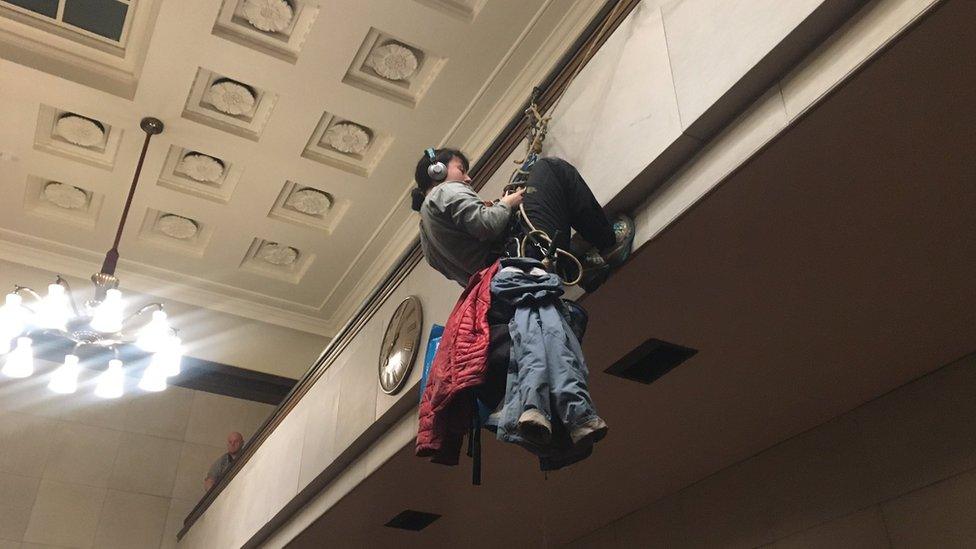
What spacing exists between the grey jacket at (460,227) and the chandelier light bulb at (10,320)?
411 cm

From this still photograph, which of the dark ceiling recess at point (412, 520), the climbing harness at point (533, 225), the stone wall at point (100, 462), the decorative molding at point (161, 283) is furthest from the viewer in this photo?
the decorative molding at point (161, 283)

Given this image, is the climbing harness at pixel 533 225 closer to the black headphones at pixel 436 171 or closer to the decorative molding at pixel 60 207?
the black headphones at pixel 436 171

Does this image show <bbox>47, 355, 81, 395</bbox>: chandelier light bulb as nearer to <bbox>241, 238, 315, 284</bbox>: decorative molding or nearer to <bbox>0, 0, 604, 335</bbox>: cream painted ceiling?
<bbox>0, 0, 604, 335</bbox>: cream painted ceiling

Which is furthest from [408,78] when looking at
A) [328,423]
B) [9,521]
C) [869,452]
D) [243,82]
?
[9,521]

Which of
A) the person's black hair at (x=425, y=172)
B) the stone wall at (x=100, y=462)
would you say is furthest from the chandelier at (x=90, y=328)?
the person's black hair at (x=425, y=172)

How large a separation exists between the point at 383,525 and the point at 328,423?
75 centimetres

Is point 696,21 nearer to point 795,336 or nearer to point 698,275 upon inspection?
point 698,275

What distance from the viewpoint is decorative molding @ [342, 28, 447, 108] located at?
20.2 feet

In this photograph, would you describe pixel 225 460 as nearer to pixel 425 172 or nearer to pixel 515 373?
pixel 425 172

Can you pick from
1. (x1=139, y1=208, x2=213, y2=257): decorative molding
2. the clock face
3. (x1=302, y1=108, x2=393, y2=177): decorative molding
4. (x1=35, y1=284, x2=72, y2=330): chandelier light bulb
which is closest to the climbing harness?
the clock face

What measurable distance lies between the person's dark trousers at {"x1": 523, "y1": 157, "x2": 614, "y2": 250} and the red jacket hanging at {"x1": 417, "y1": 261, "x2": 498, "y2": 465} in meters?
0.42

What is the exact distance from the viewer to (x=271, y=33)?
6105mm

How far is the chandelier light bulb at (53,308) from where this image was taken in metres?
5.75

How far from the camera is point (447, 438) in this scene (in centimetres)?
239
